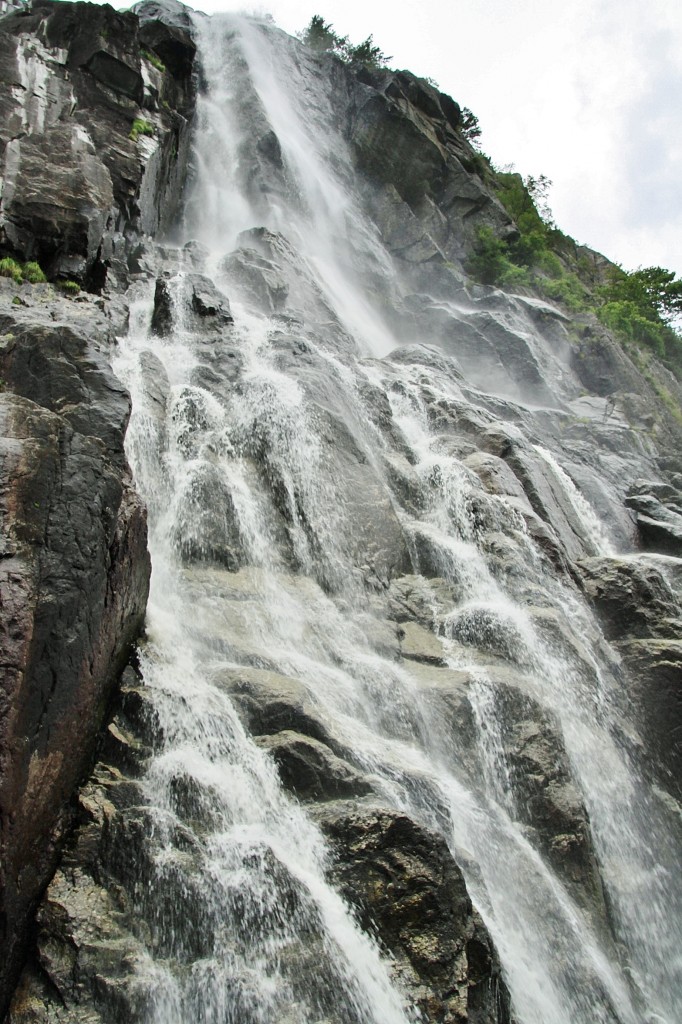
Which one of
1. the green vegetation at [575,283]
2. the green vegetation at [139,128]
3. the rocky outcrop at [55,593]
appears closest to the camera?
the rocky outcrop at [55,593]

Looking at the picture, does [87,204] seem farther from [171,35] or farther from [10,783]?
[10,783]

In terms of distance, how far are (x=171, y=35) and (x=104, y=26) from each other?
3731 millimetres

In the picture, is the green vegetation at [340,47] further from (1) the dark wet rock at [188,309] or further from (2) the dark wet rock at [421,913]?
(2) the dark wet rock at [421,913]

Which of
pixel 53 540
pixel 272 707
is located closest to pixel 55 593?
pixel 53 540

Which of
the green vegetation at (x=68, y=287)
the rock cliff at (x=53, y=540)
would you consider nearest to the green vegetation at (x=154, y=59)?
the rock cliff at (x=53, y=540)

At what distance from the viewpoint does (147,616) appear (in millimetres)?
7922

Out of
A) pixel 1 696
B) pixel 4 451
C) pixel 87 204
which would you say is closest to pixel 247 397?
pixel 87 204

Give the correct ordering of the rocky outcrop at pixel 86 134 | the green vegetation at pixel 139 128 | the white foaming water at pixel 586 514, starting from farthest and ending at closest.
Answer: the green vegetation at pixel 139 128 < the white foaming water at pixel 586 514 < the rocky outcrop at pixel 86 134

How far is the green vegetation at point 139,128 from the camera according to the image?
63.7 ft

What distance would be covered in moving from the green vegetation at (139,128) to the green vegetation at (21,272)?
752cm

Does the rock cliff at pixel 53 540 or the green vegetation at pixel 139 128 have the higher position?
the green vegetation at pixel 139 128

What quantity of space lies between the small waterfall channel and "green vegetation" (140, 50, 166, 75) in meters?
8.81

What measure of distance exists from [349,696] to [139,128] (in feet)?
59.6

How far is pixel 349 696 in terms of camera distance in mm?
8430
